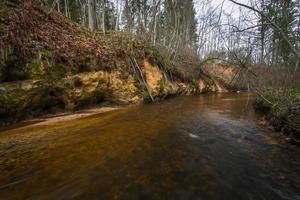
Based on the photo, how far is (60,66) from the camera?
25.6ft

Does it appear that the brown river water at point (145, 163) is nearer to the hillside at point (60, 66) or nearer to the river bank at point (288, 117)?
the river bank at point (288, 117)

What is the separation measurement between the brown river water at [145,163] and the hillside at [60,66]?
167 centimetres

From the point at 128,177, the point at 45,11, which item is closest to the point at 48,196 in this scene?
the point at 128,177

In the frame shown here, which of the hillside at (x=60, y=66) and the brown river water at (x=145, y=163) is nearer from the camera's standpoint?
the brown river water at (x=145, y=163)

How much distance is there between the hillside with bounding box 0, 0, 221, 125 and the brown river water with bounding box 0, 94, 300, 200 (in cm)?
167

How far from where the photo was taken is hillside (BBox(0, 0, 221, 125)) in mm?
6395

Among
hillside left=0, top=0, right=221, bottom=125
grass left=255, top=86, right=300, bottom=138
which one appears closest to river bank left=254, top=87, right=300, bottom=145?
grass left=255, top=86, right=300, bottom=138

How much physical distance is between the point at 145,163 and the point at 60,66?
Answer: 616cm

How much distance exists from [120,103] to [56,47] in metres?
4.25

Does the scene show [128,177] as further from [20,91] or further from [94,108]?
[94,108]

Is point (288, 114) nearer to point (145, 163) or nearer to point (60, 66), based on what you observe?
point (145, 163)

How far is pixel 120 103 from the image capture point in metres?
10.6

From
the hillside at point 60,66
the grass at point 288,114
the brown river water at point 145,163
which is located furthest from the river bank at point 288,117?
the hillside at point 60,66

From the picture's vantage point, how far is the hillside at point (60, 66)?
639 centimetres
